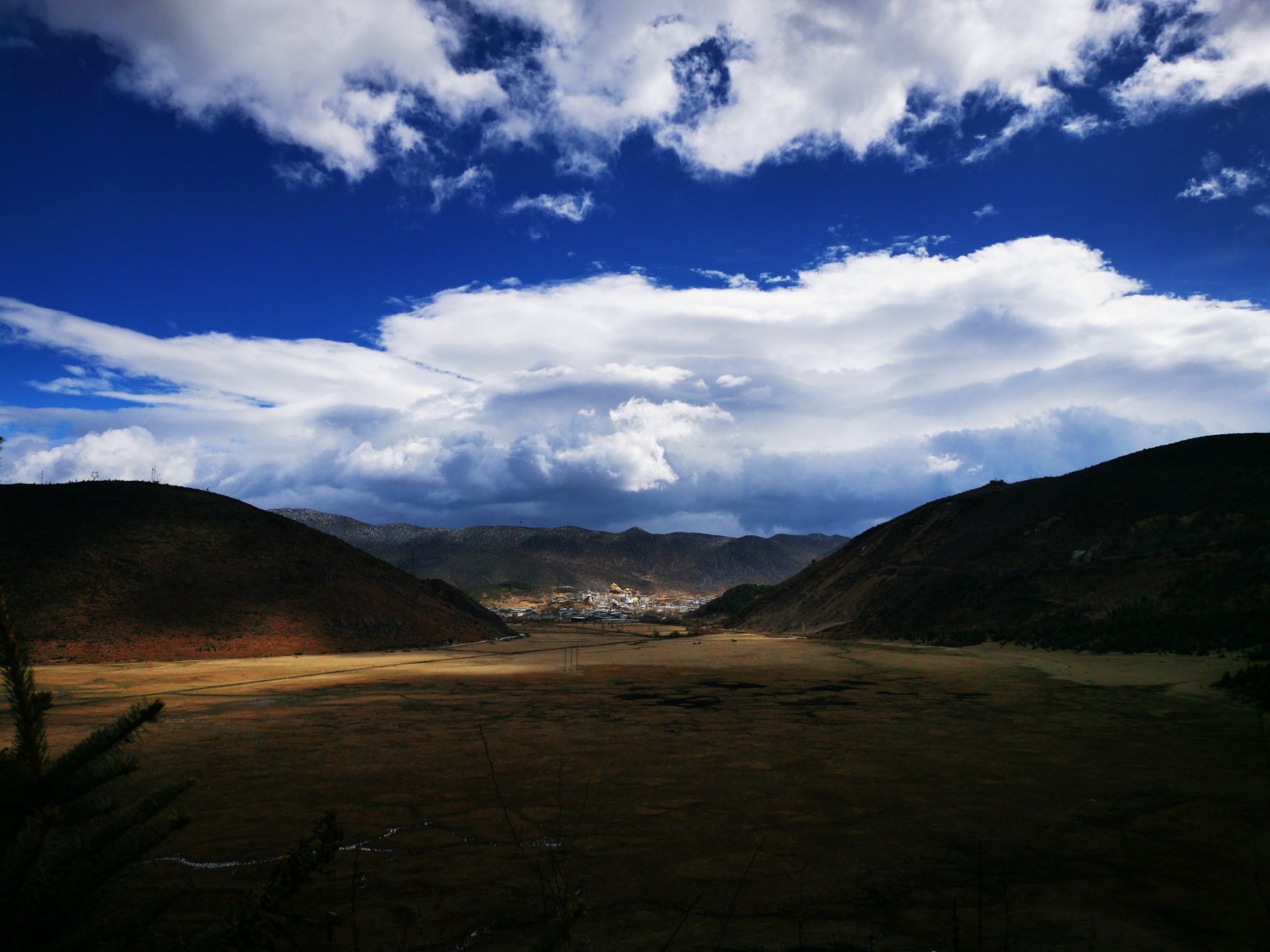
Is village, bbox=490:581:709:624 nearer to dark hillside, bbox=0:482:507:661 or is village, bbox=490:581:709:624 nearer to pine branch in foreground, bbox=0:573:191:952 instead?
dark hillside, bbox=0:482:507:661

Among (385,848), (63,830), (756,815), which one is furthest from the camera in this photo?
(756,815)

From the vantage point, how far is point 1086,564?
138ft

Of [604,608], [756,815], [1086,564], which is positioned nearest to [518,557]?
[604,608]

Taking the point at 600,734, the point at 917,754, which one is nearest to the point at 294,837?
the point at 600,734

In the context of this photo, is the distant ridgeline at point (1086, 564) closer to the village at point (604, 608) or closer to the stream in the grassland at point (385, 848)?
the stream in the grassland at point (385, 848)

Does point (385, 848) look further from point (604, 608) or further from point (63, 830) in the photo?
point (604, 608)

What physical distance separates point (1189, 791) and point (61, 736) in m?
18.8

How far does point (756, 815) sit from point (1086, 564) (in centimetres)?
4173

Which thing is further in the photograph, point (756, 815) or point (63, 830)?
point (756, 815)

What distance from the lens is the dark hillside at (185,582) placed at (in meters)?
39.0

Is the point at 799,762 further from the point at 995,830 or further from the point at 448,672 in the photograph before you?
the point at 448,672

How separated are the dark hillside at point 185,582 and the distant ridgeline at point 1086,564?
31636mm

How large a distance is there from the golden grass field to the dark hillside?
77.9 feet

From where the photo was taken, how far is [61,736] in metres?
14.4
